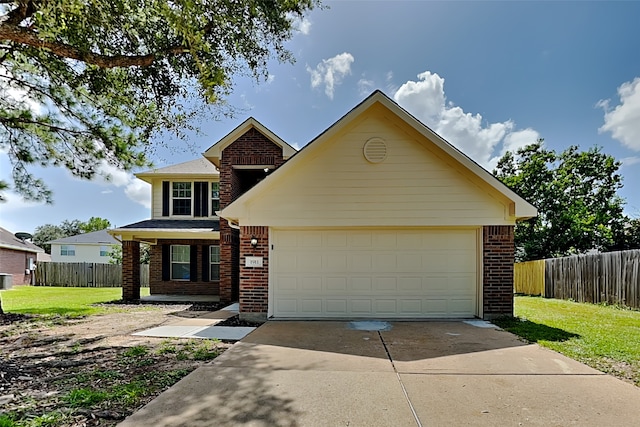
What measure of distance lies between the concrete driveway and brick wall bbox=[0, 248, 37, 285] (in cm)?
3035

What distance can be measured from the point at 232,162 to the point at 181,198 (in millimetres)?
4563

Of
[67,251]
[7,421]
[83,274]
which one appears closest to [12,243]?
[67,251]

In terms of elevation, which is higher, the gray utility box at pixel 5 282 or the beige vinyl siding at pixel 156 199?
the beige vinyl siding at pixel 156 199

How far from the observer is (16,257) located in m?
28.8

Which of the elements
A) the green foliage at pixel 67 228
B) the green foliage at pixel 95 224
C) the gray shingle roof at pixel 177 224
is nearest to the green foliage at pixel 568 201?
the gray shingle roof at pixel 177 224

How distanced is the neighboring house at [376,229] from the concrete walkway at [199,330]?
37.7 inches

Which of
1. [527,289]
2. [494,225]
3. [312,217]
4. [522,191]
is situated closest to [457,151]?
[494,225]

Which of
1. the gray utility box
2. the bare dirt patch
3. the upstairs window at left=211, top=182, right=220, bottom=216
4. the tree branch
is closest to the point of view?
the bare dirt patch

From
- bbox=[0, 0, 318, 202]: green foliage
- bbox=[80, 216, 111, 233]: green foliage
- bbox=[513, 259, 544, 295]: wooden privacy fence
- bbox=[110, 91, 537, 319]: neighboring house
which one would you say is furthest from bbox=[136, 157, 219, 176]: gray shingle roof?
bbox=[80, 216, 111, 233]: green foliage

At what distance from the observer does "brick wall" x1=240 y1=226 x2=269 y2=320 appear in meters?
8.93

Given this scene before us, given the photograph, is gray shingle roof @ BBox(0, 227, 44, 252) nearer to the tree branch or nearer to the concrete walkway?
the concrete walkway

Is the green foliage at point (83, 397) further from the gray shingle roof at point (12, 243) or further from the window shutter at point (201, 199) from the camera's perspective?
the gray shingle roof at point (12, 243)

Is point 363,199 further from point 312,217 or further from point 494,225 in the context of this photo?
point 494,225

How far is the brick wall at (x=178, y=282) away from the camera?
15.8 m
